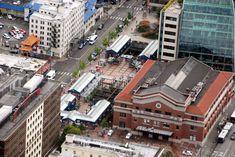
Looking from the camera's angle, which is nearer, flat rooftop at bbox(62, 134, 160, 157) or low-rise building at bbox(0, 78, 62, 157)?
low-rise building at bbox(0, 78, 62, 157)

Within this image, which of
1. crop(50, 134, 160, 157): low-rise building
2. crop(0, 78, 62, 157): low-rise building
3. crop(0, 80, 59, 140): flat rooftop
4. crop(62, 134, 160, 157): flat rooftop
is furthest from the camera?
crop(50, 134, 160, 157): low-rise building

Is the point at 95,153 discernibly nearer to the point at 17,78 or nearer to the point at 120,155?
the point at 120,155

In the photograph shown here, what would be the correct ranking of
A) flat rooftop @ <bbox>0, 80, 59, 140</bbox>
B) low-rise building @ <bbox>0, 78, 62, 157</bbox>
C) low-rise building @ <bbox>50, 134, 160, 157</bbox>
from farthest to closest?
1. low-rise building @ <bbox>50, 134, 160, 157</bbox>
2. low-rise building @ <bbox>0, 78, 62, 157</bbox>
3. flat rooftop @ <bbox>0, 80, 59, 140</bbox>

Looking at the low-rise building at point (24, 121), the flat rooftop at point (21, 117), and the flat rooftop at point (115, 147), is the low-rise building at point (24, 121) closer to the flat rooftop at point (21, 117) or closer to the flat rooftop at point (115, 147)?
the flat rooftop at point (21, 117)

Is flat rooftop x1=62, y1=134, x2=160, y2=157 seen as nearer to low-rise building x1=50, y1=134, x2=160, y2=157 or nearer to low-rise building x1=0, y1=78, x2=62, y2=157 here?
low-rise building x1=50, y1=134, x2=160, y2=157

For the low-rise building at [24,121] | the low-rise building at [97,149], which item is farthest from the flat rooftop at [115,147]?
the low-rise building at [24,121]

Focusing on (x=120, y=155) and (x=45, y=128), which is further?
(x=45, y=128)

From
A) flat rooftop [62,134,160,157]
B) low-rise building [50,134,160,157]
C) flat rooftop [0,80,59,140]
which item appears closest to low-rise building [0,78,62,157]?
flat rooftop [0,80,59,140]

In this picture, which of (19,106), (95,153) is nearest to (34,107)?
(19,106)
